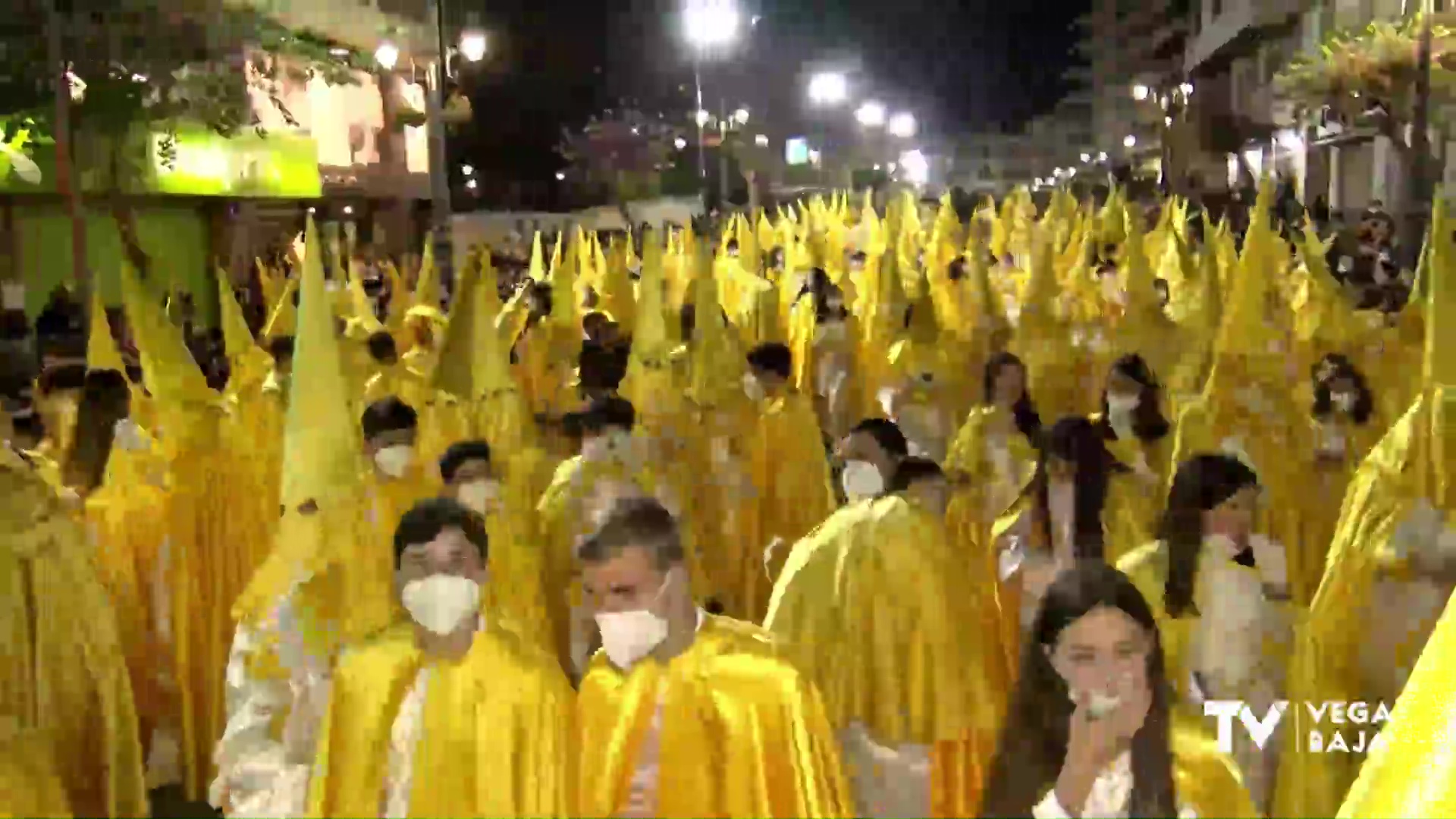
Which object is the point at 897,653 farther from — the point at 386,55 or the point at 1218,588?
the point at 386,55

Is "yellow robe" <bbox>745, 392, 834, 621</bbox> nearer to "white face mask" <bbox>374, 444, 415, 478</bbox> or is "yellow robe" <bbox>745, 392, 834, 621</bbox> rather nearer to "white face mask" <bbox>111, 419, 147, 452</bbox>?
"white face mask" <bbox>374, 444, 415, 478</bbox>

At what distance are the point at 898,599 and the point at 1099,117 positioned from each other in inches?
1187

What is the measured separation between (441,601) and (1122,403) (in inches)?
111

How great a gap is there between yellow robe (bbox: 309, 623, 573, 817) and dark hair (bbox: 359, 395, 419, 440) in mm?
1410

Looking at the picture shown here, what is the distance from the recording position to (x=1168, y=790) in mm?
1946

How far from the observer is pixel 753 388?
19.2ft

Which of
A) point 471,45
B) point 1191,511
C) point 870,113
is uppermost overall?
point 870,113

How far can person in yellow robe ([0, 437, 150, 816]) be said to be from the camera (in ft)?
9.84

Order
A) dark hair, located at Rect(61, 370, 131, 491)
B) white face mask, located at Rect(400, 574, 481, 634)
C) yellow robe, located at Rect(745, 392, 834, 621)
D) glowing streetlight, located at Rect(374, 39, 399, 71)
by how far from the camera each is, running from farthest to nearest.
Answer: glowing streetlight, located at Rect(374, 39, 399, 71) → yellow robe, located at Rect(745, 392, 834, 621) → dark hair, located at Rect(61, 370, 131, 491) → white face mask, located at Rect(400, 574, 481, 634)

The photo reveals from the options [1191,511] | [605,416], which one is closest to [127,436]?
[605,416]

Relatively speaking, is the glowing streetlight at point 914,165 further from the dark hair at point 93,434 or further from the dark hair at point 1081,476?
the dark hair at point 1081,476

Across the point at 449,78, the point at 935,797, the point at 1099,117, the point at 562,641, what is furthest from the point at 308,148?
the point at 1099,117

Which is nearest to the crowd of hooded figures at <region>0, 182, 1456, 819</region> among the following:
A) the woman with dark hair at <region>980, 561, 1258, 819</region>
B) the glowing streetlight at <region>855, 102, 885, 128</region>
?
the woman with dark hair at <region>980, 561, 1258, 819</region>

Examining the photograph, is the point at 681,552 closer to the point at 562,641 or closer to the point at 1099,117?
the point at 562,641
